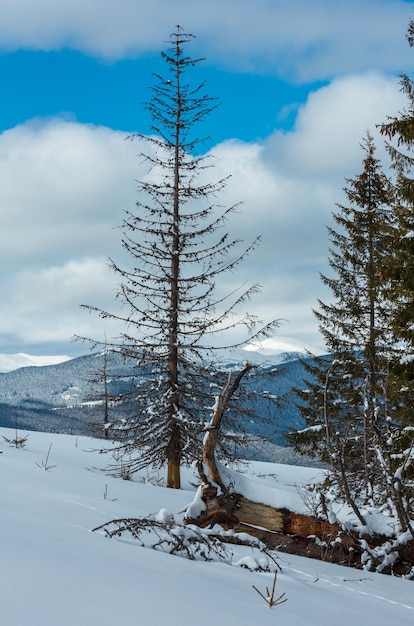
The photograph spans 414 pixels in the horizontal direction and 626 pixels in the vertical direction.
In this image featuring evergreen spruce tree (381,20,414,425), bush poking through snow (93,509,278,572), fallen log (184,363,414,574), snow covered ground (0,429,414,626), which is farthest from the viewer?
evergreen spruce tree (381,20,414,425)

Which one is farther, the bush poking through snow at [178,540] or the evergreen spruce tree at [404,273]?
the evergreen spruce tree at [404,273]

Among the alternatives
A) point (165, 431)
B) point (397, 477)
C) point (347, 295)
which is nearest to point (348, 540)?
point (397, 477)

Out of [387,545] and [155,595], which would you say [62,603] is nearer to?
[155,595]

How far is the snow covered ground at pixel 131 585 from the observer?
78.2 inches

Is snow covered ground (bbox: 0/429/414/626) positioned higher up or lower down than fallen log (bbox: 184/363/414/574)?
higher up

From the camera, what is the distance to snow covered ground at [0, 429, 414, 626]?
6.52ft

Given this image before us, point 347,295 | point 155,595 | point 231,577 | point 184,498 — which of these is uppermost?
point 347,295

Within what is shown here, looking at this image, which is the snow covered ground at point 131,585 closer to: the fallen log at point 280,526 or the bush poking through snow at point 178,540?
the bush poking through snow at point 178,540

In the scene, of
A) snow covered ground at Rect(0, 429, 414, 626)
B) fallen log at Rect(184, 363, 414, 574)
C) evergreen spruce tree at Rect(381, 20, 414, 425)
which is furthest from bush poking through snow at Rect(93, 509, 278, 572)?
evergreen spruce tree at Rect(381, 20, 414, 425)

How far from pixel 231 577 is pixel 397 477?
138 inches

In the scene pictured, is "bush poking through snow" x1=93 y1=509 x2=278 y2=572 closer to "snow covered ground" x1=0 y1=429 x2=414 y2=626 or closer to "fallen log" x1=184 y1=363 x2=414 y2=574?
"snow covered ground" x1=0 y1=429 x2=414 y2=626

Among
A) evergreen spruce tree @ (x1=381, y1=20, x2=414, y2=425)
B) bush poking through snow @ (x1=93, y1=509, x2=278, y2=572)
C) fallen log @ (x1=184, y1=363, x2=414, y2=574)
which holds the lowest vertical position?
fallen log @ (x1=184, y1=363, x2=414, y2=574)

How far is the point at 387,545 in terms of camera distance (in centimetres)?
573

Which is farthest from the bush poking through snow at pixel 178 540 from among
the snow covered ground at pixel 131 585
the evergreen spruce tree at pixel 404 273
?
the evergreen spruce tree at pixel 404 273
